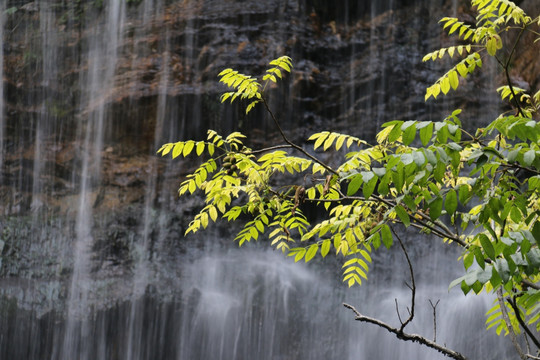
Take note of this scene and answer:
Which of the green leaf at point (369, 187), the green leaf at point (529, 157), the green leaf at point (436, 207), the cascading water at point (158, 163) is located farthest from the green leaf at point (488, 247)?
the cascading water at point (158, 163)

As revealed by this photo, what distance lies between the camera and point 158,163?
10.5 metres

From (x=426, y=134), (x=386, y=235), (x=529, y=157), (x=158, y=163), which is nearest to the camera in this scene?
(x=529, y=157)

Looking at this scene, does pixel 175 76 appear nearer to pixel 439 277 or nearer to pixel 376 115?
pixel 376 115

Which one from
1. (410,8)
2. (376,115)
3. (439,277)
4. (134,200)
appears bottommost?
(439,277)

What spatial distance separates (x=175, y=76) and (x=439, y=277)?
215 inches

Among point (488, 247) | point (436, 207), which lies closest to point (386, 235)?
point (436, 207)

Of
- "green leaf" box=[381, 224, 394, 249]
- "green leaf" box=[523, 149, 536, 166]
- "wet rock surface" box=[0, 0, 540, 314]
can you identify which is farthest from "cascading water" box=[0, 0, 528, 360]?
"green leaf" box=[523, 149, 536, 166]

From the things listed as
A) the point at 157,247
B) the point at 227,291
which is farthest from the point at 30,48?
the point at 227,291

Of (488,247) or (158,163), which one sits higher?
(158,163)

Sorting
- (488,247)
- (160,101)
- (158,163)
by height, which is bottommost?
(488,247)

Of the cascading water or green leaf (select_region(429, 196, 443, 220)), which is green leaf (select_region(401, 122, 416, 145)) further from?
the cascading water

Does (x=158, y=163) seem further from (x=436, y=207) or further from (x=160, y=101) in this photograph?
(x=436, y=207)

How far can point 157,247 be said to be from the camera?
10.3 m

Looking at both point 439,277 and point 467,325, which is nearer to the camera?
point 467,325
